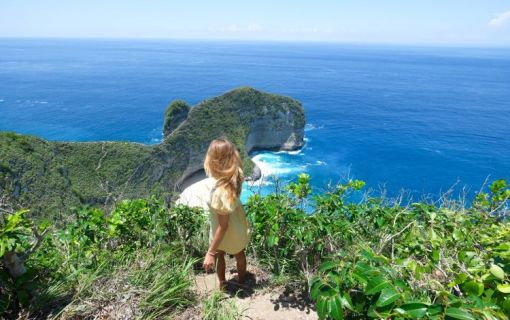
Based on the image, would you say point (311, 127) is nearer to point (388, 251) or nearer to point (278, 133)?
point (278, 133)

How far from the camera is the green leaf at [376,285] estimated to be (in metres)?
1.71

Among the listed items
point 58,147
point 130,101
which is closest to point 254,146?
point 58,147

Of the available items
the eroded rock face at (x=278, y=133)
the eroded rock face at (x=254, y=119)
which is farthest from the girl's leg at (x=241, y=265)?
the eroded rock face at (x=278, y=133)

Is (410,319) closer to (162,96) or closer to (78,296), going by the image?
(78,296)

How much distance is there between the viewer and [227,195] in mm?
3391

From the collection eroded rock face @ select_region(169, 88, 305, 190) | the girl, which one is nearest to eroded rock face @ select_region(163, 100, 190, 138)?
eroded rock face @ select_region(169, 88, 305, 190)

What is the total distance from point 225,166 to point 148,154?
39.8 meters

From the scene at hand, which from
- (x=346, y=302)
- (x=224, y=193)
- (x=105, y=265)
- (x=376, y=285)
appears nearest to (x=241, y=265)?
(x=224, y=193)

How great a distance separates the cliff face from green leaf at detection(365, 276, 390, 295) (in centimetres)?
1360

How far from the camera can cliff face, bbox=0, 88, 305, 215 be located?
29.7 metres

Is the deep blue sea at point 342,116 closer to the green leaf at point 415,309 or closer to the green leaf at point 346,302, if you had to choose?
the green leaf at point 346,302

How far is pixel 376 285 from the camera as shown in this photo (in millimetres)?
1746

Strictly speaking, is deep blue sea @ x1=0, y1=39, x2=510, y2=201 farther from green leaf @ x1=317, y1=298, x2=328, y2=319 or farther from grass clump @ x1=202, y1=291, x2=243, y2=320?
green leaf @ x1=317, y1=298, x2=328, y2=319

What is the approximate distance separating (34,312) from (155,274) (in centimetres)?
105
